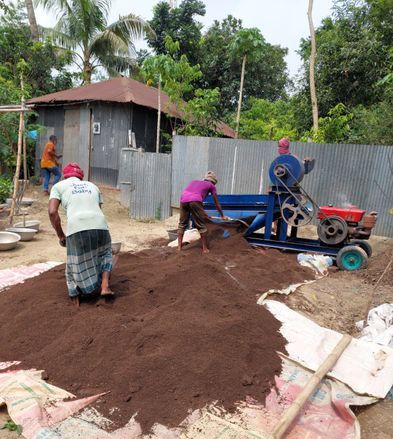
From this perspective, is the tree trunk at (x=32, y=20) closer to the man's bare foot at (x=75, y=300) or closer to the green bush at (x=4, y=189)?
the green bush at (x=4, y=189)

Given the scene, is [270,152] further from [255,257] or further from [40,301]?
[40,301]

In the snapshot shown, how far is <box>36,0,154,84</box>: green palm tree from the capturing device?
15.3 m

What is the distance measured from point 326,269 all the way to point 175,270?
2.59 metres

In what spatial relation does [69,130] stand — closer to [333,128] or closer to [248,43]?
[248,43]

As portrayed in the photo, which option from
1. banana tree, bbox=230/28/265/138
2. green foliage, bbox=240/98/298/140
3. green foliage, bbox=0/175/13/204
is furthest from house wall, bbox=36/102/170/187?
green foliage, bbox=240/98/298/140

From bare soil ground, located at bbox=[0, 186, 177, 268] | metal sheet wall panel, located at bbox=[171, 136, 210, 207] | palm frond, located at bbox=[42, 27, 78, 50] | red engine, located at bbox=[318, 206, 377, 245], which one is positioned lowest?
bare soil ground, located at bbox=[0, 186, 177, 268]

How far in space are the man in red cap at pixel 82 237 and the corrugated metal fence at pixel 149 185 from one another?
20.7 ft

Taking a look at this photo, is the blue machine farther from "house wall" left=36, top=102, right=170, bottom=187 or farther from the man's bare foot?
"house wall" left=36, top=102, right=170, bottom=187

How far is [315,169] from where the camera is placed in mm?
8477

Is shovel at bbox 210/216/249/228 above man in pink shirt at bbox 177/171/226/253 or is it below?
below

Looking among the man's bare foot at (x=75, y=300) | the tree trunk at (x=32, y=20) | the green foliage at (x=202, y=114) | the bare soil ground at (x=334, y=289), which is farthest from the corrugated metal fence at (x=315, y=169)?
the tree trunk at (x=32, y=20)

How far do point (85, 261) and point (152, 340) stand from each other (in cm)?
119

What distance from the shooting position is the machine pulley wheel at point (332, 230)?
240 inches

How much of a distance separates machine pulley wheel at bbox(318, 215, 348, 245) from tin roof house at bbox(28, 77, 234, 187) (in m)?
7.28
